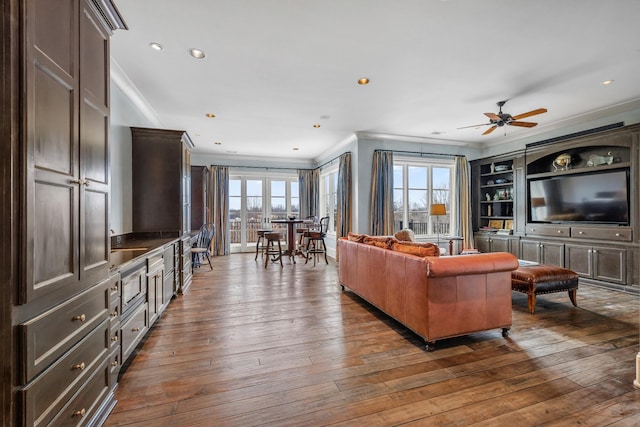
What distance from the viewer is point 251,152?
25.1ft

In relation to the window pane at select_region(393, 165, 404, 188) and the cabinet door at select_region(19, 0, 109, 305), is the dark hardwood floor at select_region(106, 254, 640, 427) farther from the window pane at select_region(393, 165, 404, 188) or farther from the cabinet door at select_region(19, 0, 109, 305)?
the window pane at select_region(393, 165, 404, 188)

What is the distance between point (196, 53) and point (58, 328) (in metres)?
2.76

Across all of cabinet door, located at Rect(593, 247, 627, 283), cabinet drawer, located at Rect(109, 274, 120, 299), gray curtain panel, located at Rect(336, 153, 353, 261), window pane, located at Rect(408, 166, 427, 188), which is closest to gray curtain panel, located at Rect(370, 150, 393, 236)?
gray curtain panel, located at Rect(336, 153, 353, 261)

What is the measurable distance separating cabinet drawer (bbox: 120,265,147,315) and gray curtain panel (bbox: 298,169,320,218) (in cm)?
605

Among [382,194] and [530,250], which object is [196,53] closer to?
[382,194]

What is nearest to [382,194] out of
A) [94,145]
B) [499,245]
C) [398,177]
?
[398,177]

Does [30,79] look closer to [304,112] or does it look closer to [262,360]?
[262,360]

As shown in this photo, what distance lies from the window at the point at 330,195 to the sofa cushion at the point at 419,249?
4.23m

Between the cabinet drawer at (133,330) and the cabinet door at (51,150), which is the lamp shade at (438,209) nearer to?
the cabinet drawer at (133,330)

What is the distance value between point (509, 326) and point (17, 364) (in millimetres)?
3387

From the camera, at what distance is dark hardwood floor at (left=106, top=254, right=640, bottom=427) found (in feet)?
5.45

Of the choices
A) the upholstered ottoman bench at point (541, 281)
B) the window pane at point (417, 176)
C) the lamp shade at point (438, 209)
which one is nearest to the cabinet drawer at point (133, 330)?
the upholstered ottoman bench at point (541, 281)

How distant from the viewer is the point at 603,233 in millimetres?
4379

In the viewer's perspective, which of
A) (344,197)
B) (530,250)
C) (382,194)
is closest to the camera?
(530,250)
